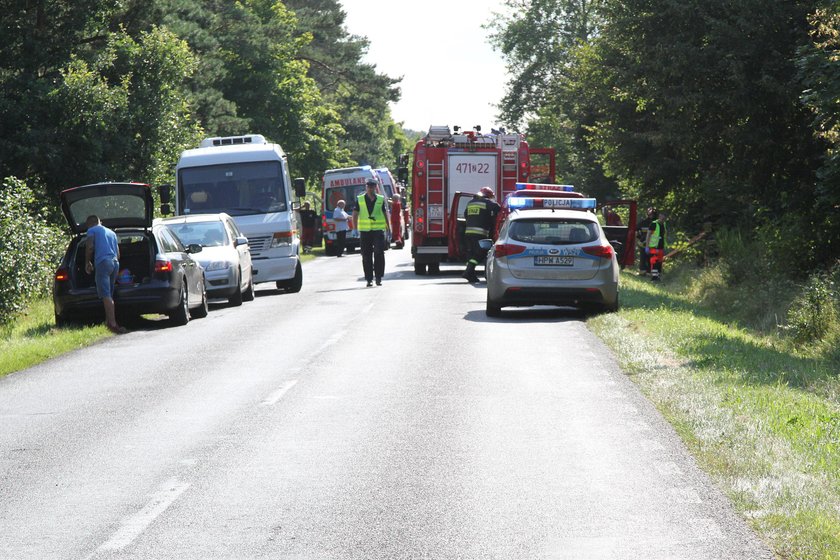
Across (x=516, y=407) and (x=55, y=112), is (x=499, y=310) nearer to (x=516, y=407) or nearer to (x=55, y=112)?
(x=516, y=407)

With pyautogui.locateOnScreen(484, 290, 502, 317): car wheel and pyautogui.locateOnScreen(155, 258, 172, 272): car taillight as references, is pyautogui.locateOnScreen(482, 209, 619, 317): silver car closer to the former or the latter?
pyautogui.locateOnScreen(484, 290, 502, 317): car wheel

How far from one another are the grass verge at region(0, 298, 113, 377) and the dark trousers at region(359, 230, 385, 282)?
723 cm

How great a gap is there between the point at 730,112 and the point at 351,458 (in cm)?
2113

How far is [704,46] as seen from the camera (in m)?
27.8

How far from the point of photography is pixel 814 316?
19.6 m

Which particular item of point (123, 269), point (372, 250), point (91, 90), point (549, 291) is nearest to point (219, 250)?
point (123, 269)

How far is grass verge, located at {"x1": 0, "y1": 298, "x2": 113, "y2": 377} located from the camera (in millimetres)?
15852

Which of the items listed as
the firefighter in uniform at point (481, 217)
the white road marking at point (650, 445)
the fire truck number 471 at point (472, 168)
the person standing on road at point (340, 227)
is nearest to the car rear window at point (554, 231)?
the firefighter in uniform at point (481, 217)

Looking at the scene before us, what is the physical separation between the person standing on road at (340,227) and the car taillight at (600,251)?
26720mm

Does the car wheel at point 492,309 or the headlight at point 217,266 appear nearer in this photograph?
the car wheel at point 492,309

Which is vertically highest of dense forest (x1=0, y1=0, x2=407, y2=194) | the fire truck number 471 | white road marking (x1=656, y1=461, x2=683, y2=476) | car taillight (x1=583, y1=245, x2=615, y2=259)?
dense forest (x1=0, y1=0, x2=407, y2=194)

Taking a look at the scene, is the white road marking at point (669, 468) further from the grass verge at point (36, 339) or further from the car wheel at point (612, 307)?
the car wheel at point (612, 307)

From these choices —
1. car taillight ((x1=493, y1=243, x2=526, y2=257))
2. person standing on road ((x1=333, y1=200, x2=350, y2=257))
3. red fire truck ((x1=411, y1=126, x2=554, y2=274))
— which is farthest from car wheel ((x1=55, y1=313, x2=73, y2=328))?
person standing on road ((x1=333, y1=200, x2=350, y2=257))

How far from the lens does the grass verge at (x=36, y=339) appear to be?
15.9 meters
